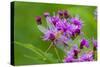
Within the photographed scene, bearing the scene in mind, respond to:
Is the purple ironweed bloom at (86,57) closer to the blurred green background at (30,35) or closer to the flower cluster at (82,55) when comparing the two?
the flower cluster at (82,55)

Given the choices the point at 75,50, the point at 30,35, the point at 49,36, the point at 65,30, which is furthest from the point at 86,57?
the point at 30,35

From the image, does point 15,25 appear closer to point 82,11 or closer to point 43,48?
point 43,48

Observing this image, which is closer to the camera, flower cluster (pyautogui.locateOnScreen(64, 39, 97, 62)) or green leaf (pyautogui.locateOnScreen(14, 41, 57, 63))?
green leaf (pyautogui.locateOnScreen(14, 41, 57, 63))

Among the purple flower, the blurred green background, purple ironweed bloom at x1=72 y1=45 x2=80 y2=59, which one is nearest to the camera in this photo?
the blurred green background

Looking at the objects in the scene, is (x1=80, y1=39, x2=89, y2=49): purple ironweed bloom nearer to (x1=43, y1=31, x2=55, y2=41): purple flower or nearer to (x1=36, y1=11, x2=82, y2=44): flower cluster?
(x1=36, y1=11, x2=82, y2=44): flower cluster

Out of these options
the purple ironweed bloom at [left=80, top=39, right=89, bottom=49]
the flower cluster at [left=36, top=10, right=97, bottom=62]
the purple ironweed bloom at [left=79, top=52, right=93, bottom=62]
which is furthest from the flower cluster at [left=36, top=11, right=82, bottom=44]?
the purple ironweed bloom at [left=79, top=52, right=93, bottom=62]

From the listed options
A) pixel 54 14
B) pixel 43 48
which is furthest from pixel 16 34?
pixel 54 14

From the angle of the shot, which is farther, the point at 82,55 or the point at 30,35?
the point at 82,55

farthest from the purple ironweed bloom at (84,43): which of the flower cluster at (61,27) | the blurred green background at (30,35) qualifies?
the blurred green background at (30,35)

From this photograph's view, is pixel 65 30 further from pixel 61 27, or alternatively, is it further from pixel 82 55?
pixel 82 55
